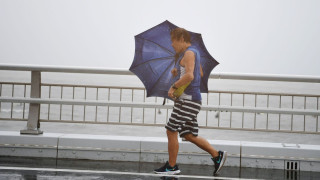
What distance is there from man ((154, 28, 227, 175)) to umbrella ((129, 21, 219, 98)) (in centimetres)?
15

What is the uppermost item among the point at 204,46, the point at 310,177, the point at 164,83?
the point at 204,46

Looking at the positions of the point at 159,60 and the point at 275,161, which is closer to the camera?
the point at 159,60

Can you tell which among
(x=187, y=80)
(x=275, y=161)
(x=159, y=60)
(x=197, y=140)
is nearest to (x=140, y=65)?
(x=159, y=60)

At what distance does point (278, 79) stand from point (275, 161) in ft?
3.88

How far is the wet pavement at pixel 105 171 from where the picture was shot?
5590 mm

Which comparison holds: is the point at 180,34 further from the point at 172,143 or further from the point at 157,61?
the point at 172,143

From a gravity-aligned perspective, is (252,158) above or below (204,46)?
below

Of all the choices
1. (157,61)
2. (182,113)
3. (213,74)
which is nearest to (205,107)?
(213,74)

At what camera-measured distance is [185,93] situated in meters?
5.50

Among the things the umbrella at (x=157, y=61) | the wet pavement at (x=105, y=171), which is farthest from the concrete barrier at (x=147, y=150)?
the umbrella at (x=157, y=61)

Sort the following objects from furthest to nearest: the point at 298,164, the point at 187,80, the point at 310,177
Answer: the point at 298,164, the point at 310,177, the point at 187,80

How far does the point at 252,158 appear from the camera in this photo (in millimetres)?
6543

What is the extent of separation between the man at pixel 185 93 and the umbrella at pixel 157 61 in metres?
0.15

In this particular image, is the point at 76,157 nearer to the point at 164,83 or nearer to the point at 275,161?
the point at 164,83
